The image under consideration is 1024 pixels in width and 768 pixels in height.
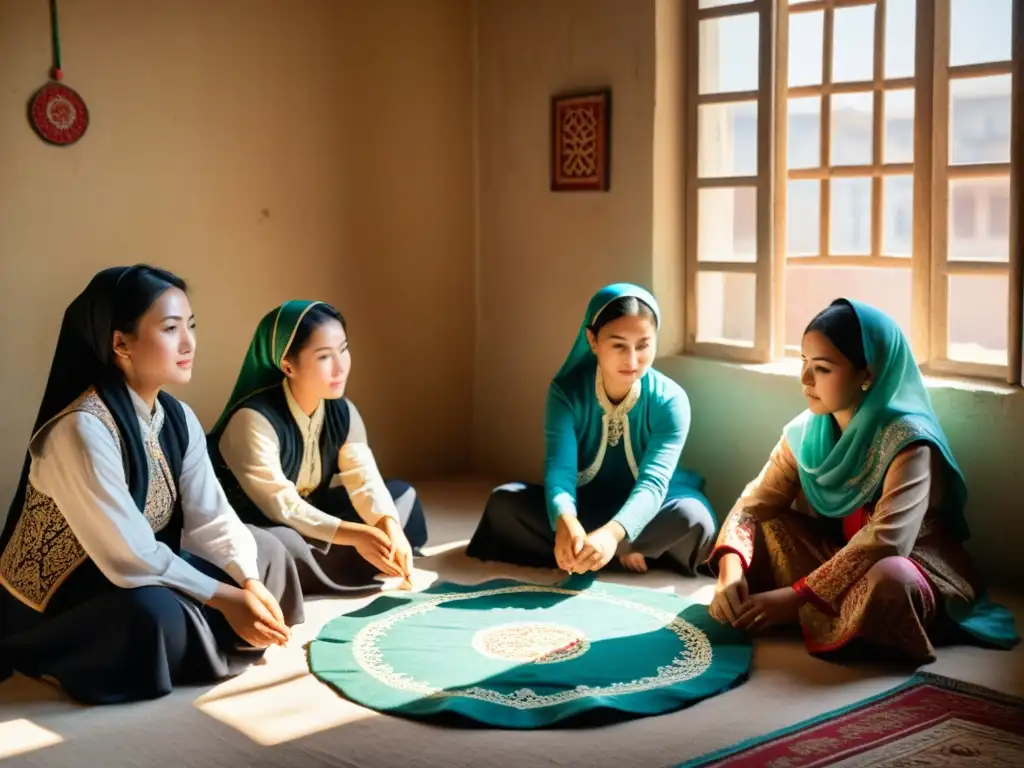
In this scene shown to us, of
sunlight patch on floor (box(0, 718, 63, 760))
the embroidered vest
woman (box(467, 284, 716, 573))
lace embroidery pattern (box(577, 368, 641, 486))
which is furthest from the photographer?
lace embroidery pattern (box(577, 368, 641, 486))

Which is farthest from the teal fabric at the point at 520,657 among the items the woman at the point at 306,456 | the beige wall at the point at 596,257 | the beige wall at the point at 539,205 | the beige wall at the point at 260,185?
the beige wall at the point at 260,185

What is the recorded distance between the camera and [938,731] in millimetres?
3275

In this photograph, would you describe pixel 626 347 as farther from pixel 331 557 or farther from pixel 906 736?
pixel 906 736

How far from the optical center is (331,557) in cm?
455

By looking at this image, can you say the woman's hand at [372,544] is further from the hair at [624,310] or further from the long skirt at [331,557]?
the hair at [624,310]

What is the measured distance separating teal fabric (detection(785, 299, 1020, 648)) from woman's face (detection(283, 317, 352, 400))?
5.39ft

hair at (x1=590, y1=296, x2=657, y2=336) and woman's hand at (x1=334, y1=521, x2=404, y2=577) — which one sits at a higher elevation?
hair at (x1=590, y1=296, x2=657, y2=336)

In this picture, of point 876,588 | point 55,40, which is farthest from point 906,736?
point 55,40

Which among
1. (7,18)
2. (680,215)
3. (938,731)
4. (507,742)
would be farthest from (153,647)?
(680,215)

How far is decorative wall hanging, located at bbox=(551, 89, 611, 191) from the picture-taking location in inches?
218

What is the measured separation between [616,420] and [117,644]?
202 cm

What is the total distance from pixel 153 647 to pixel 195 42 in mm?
2802

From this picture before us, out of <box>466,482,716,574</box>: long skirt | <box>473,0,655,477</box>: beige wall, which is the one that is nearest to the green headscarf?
<box>466,482,716,574</box>: long skirt

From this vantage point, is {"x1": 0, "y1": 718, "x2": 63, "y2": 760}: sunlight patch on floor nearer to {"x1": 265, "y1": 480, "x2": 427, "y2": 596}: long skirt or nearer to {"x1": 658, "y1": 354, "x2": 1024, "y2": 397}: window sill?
{"x1": 265, "y1": 480, "x2": 427, "y2": 596}: long skirt
